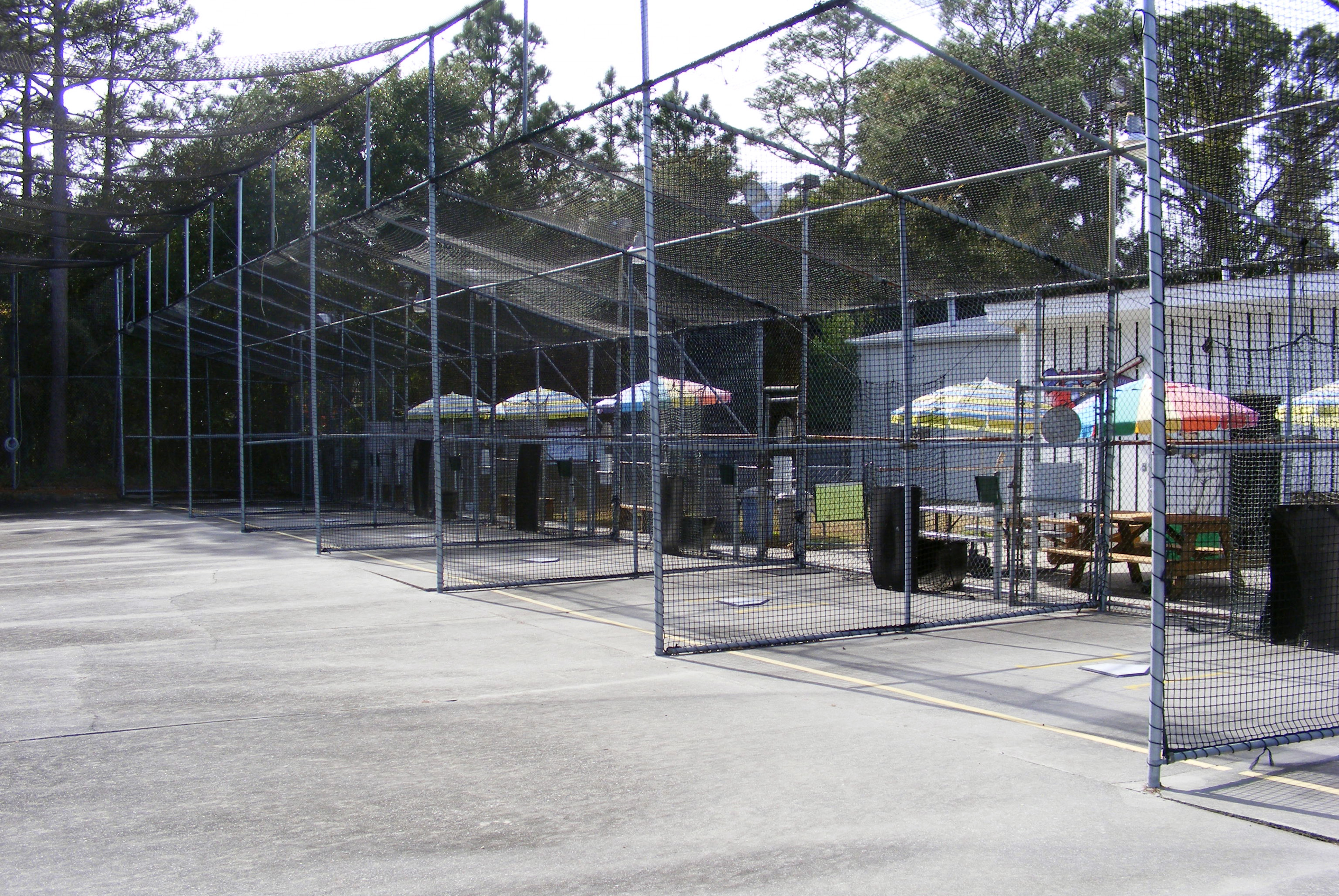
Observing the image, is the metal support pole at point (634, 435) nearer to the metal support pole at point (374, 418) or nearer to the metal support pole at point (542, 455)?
the metal support pole at point (542, 455)

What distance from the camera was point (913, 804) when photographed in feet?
14.1

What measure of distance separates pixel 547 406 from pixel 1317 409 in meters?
11.6

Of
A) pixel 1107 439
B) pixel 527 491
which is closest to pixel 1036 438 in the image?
pixel 1107 439

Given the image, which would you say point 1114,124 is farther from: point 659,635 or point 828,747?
point 828,747

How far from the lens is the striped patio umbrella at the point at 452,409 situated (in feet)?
59.9

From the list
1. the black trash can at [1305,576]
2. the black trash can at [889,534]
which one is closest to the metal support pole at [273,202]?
the black trash can at [889,534]

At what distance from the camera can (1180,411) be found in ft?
28.0

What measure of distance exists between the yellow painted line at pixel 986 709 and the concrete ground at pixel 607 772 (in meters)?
0.03

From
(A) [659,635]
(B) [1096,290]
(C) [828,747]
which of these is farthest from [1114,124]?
(C) [828,747]

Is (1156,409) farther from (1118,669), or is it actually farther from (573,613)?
(573,613)

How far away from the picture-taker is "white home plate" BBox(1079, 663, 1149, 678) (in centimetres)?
668

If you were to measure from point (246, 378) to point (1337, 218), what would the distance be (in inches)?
931

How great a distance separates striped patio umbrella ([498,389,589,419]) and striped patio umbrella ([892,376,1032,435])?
7233 millimetres


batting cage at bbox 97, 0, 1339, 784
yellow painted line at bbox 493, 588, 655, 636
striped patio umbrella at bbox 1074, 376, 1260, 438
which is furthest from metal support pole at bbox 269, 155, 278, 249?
striped patio umbrella at bbox 1074, 376, 1260, 438
